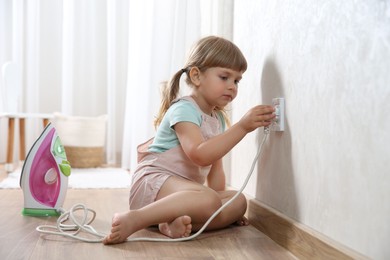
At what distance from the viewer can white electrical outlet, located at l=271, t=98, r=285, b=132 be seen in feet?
3.99

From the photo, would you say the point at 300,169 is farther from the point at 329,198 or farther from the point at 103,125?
the point at 103,125

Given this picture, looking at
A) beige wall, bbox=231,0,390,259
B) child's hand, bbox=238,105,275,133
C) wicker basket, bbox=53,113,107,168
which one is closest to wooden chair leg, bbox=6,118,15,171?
wicker basket, bbox=53,113,107,168

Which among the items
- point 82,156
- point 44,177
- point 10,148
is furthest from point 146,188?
point 82,156

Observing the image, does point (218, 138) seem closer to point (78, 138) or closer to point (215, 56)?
point (215, 56)

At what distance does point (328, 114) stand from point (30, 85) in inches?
112

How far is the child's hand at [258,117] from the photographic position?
1.24 meters

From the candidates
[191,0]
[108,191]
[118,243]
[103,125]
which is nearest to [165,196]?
[118,243]

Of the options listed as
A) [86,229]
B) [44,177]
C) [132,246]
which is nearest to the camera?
[132,246]

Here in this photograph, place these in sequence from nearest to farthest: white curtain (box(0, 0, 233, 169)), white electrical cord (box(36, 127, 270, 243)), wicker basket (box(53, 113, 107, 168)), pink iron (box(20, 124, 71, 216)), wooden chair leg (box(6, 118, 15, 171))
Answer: white electrical cord (box(36, 127, 270, 243)) < pink iron (box(20, 124, 71, 216)) < wooden chair leg (box(6, 118, 15, 171)) < wicker basket (box(53, 113, 107, 168)) < white curtain (box(0, 0, 233, 169))

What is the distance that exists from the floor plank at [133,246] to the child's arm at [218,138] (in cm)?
20

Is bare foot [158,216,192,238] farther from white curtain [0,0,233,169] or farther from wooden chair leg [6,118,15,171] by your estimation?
white curtain [0,0,233,169]

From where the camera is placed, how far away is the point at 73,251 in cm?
110

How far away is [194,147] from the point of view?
1294 mm

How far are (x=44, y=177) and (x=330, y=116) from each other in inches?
35.5
